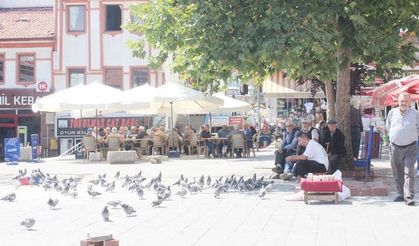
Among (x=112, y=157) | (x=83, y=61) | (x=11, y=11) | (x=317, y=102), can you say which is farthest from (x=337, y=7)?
(x=11, y=11)

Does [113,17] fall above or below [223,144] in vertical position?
above

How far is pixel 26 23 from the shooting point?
42.6 m

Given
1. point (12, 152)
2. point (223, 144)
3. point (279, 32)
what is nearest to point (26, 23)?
point (12, 152)

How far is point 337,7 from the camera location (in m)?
14.7

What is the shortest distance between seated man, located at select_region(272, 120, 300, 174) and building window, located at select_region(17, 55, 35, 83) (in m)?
26.1

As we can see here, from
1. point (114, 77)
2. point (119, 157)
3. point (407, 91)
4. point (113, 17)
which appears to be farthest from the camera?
point (113, 17)

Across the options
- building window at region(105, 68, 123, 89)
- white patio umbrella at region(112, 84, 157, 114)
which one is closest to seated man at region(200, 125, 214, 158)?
white patio umbrella at region(112, 84, 157, 114)

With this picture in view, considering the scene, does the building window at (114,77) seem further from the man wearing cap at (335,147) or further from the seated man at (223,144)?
the man wearing cap at (335,147)

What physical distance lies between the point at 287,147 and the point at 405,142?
474 cm

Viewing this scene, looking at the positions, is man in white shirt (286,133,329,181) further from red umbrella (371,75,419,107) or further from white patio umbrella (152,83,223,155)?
white patio umbrella (152,83,223,155)

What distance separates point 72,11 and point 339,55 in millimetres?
26925

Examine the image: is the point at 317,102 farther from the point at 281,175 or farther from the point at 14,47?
the point at 281,175

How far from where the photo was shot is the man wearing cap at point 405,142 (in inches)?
457

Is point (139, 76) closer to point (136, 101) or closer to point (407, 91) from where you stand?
point (136, 101)
